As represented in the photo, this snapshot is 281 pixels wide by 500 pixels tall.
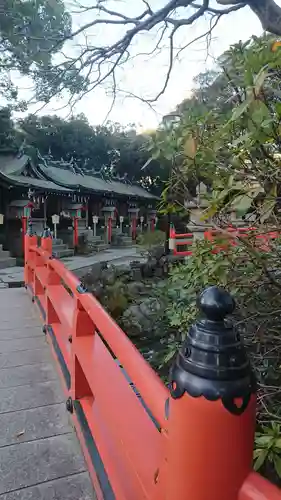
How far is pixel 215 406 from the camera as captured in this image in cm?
54

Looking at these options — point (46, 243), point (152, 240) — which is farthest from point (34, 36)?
point (152, 240)

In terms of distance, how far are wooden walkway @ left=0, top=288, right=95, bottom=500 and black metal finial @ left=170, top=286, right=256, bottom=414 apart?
43.4 inches

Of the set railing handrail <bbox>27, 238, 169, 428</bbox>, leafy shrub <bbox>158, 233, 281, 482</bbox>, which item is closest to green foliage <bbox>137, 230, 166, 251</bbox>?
leafy shrub <bbox>158, 233, 281, 482</bbox>

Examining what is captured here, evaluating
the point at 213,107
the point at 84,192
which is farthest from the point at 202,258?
the point at 84,192

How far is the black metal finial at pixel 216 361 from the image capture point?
0.55m

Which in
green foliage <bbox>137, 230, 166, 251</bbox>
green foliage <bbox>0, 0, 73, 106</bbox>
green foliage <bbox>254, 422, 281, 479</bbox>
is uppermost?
green foliage <bbox>0, 0, 73, 106</bbox>

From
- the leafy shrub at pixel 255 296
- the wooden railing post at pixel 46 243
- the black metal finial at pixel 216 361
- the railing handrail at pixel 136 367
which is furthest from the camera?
the wooden railing post at pixel 46 243

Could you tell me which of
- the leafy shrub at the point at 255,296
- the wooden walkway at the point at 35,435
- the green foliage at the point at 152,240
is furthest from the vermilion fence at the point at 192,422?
the green foliage at the point at 152,240

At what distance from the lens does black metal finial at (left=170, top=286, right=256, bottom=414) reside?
21.5 inches

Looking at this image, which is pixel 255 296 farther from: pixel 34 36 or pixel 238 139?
pixel 34 36

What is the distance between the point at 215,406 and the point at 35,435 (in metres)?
1.51

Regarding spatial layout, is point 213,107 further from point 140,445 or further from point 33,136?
point 33,136

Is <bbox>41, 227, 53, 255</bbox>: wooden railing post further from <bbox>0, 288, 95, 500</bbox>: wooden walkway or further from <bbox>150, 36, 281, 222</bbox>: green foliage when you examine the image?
<bbox>150, 36, 281, 222</bbox>: green foliage

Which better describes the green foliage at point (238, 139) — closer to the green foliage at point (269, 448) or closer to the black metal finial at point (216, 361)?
the black metal finial at point (216, 361)
